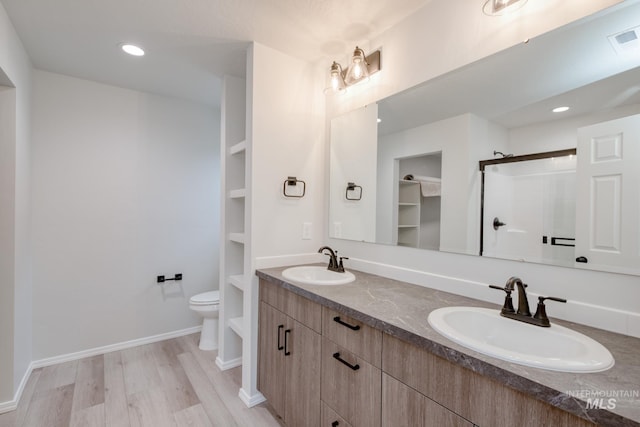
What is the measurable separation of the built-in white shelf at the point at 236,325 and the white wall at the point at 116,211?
922 mm

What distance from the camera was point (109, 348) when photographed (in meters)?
2.61

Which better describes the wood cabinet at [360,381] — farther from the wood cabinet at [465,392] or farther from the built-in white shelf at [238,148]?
the built-in white shelf at [238,148]

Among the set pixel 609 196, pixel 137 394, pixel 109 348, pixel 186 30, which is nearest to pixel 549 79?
pixel 609 196

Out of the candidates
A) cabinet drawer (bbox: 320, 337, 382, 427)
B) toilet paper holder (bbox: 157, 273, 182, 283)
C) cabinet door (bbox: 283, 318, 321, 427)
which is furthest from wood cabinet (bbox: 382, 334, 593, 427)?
toilet paper holder (bbox: 157, 273, 182, 283)

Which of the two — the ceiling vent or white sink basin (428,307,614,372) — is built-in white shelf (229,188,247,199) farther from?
the ceiling vent

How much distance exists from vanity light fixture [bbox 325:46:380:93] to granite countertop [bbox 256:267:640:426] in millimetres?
1328

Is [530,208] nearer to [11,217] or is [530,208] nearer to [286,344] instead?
[286,344]

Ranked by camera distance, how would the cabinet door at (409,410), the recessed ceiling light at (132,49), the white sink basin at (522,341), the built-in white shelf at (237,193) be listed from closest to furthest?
the white sink basin at (522,341) < the cabinet door at (409,410) < the recessed ceiling light at (132,49) < the built-in white shelf at (237,193)

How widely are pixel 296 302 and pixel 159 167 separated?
7.07ft

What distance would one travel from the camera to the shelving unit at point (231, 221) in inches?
92.0

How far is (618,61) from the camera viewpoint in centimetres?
104

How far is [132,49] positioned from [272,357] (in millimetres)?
2299

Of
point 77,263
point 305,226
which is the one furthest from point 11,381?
point 305,226

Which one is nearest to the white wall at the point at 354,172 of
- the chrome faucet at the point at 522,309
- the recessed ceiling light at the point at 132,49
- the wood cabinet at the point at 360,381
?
the wood cabinet at the point at 360,381
